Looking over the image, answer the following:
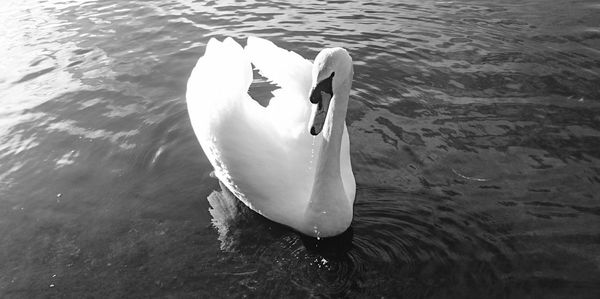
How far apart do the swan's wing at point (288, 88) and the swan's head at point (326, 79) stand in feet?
2.93

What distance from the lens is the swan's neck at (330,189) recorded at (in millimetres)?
5113

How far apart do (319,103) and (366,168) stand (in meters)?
2.02

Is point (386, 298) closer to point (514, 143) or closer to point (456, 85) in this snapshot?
point (514, 143)

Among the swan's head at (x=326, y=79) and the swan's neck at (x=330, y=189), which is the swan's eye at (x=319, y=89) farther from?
the swan's neck at (x=330, y=189)

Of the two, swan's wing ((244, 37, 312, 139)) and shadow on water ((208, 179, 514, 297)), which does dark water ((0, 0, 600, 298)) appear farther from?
swan's wing ((244, 37, 312, 139))

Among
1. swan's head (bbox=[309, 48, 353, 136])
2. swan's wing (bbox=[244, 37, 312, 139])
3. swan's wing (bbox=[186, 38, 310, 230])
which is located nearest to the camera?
swan's head (bbox=[309, 48, 353, 136])

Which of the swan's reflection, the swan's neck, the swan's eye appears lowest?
the swan's reflection

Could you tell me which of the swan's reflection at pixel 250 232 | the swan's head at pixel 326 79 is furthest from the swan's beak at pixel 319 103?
the swan's reflection at pixel 250 232

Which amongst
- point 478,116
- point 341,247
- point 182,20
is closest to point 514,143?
point 478,116

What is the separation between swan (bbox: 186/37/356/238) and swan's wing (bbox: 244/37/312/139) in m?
0.01

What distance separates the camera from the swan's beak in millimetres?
4648

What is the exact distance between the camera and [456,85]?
8391mm

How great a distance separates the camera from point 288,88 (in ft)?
20.0

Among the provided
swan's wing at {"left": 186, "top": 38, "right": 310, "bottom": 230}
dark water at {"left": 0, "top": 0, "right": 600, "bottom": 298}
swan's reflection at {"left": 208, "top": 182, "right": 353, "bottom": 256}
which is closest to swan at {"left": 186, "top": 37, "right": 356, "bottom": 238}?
swan's wing at {"left": 186, "top": 38, "right": 310, "bottom": 230}
